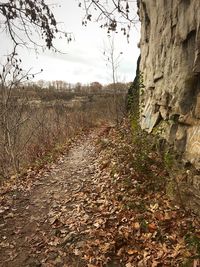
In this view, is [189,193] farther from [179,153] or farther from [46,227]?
[46,227]

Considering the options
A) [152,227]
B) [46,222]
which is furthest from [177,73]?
[46,222]

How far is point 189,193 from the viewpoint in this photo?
4707 mm

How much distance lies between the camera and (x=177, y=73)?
5.30 m

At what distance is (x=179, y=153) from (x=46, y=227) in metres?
2.92

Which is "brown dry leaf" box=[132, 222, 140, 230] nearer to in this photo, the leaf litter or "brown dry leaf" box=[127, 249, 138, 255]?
the leaf litter

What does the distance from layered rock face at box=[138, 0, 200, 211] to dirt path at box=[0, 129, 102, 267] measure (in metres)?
2.44

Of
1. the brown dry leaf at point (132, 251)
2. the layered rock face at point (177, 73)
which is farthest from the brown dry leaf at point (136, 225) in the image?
the layered rock face at point (177, 73)

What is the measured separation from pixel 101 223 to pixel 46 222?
124 cm

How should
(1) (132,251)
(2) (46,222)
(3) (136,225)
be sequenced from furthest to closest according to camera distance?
(2) (46,222) < (3) (136,225) < (1) (132,251)

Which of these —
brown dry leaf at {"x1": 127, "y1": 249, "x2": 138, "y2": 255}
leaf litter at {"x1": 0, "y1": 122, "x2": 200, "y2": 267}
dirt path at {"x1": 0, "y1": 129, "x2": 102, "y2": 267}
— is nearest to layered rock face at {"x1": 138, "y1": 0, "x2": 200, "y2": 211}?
leaf litter at {"x1": 0, "y1": 122, "x2": 200, "y2": 267}

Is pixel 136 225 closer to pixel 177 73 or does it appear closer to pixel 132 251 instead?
pixel 132 251

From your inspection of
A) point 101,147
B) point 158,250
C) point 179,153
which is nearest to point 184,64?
point 179,153

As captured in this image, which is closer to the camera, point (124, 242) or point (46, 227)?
point (124, 242)

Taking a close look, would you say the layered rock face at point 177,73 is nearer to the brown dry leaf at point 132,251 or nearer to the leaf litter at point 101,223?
the leaf litter at point 101,223
